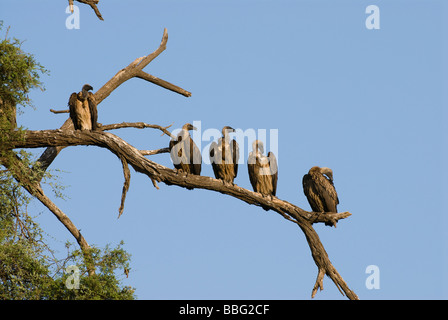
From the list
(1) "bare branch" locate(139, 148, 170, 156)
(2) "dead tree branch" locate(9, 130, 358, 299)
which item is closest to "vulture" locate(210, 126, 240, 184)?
(2) "dead tree branch" locate(9, 130, 358, 299)

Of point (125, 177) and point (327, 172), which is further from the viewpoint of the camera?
point (327, 172)

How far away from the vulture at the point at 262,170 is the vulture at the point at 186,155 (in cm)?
83

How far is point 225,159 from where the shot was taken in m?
13.0

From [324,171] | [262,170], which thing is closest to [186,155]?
[262,170]

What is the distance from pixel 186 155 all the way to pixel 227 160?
671mm

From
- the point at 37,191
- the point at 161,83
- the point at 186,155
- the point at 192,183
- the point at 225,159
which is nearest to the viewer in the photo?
the point at 192,183

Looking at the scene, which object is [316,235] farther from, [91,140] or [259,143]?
[91,140]

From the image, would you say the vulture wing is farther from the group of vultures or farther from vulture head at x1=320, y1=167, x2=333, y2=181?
vulture head at x1=320, y1=167, x2=333, y2=181

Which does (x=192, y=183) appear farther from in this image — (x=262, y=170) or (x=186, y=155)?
(x=262, y=170)

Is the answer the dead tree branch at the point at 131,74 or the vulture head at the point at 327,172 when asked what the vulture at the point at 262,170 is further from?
the dead tree branch at the point at 131,74

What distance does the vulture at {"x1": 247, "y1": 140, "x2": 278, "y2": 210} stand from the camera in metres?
13.1

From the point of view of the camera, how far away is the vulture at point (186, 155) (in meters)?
13.2

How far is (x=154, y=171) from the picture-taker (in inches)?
484
